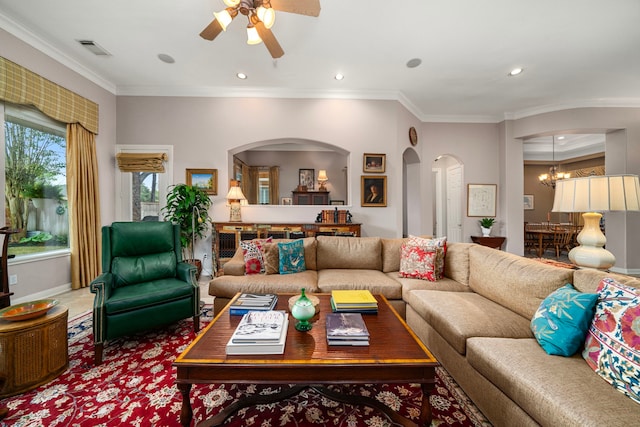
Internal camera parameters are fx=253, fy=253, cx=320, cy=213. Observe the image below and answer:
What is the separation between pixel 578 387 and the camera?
3.32 feet

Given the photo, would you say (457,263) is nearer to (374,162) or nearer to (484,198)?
(374,162)

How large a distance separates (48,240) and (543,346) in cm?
523

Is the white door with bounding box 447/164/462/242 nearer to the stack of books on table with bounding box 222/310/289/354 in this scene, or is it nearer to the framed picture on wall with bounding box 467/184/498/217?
the framed picture on wall with bounding box 467/184/498/217

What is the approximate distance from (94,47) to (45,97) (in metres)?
0.86

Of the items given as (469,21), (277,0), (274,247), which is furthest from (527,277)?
(277,0)

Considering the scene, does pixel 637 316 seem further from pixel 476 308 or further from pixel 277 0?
pixel 277 0

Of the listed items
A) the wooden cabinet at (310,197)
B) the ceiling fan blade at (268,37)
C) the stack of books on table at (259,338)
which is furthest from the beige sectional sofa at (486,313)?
the wooden cabinet at (310,197)

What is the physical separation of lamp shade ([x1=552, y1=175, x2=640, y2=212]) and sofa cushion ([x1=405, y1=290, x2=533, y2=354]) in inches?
38.0

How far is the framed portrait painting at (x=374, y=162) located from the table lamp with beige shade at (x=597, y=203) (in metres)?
2.72

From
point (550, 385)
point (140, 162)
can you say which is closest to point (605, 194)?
point (550, 385)

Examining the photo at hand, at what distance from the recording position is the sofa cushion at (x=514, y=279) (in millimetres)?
1669

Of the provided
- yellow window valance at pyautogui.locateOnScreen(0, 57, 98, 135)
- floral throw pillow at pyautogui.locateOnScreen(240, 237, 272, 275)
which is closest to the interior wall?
yellow window valance at pyautogui.locateOnScreen(0, 57, 98, 135)

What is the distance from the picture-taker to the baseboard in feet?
9.86

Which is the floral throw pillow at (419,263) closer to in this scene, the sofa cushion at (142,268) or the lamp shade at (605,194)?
the lamp shade at (605,194)
